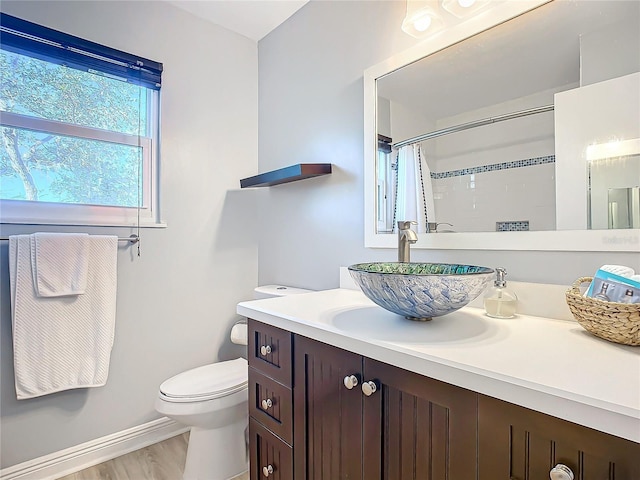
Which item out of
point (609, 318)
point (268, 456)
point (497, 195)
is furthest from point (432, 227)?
point (268, 456)

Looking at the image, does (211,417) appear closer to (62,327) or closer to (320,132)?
(62,327)

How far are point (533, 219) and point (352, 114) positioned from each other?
3.10 ft

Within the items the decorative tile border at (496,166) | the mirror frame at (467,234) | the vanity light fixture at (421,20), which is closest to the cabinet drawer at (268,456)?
the mirror frame at (467,234)

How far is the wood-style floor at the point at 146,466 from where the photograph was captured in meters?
1.61

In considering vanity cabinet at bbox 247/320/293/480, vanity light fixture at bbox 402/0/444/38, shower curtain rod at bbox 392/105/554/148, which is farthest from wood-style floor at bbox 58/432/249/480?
vanity light fixture at bbox 402/0/444/38

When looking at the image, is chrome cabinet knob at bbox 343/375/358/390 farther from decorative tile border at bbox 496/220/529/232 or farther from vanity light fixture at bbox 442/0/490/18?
vanity light fixture at bbox 442/0/490/18

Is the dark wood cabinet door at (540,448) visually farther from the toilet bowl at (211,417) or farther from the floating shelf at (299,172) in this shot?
the floating shelf at (299,172)

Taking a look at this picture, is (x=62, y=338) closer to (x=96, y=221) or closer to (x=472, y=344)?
(x=96, y=221)

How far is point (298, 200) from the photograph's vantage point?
6.54ft

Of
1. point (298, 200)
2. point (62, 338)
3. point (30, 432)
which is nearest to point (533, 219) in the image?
point (298, 200)

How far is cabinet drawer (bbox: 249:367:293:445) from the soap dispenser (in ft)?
2.19

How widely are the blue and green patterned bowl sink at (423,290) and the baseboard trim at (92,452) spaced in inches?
64.6

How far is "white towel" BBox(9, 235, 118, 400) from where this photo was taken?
4.78 ft

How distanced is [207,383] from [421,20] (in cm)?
177
